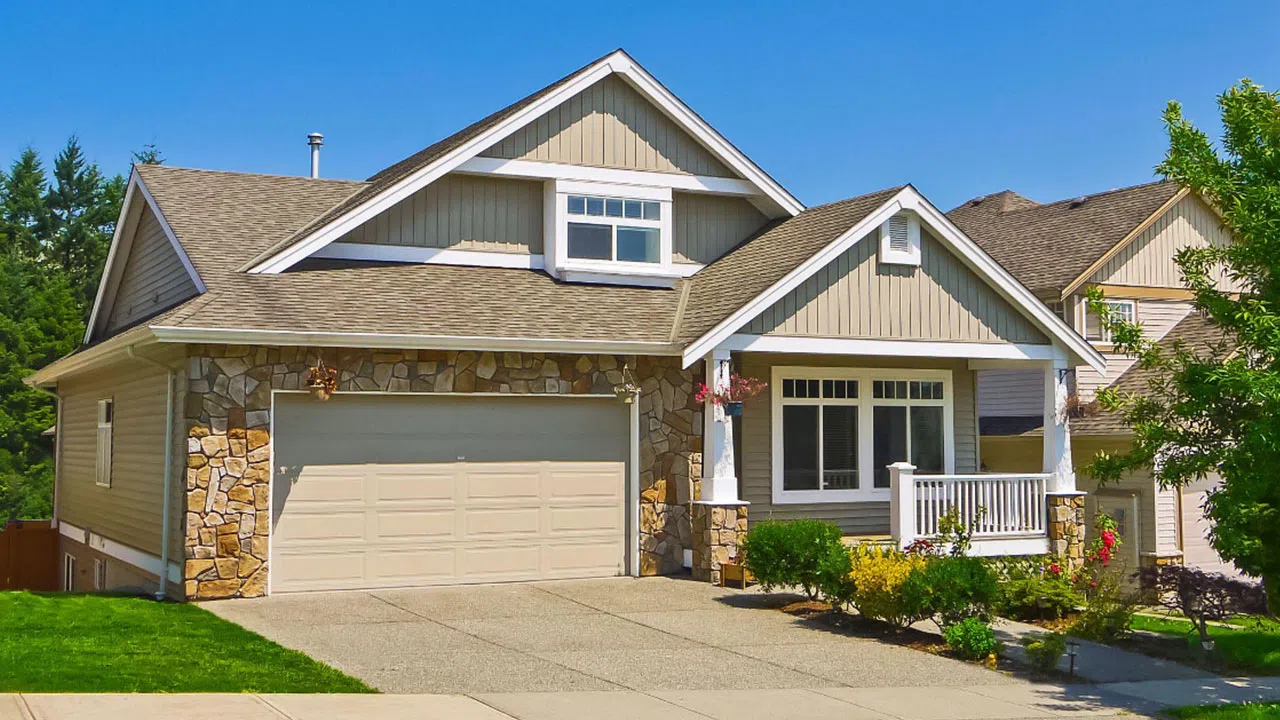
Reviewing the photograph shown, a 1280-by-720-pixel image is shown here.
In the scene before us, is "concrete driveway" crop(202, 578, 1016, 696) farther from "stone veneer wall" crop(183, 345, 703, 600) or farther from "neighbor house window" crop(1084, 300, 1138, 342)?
"neighbor house window" crop(1084, 300, 1138, 342)

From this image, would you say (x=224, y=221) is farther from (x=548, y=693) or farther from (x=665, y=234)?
(x=548, y=693)

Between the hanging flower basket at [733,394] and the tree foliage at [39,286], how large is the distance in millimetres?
27048

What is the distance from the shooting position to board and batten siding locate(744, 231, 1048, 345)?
16344 millimetres

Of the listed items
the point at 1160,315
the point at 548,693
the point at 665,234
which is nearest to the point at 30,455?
the point at 665,234

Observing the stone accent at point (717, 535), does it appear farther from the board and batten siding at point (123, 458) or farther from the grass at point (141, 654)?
the board and batten siding at point (123, 458)

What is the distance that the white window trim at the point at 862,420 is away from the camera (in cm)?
1772

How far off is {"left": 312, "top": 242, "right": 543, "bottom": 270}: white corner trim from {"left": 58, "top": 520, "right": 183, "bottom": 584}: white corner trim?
13.9ft

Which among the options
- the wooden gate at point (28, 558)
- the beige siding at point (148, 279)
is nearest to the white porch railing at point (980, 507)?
the beige siding at point (148, 279)

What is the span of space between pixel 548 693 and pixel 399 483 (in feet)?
19.6

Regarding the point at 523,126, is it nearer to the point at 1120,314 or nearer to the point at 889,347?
the point at 889,347

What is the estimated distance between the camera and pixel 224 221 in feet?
57.9

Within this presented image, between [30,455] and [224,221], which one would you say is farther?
[30,455]

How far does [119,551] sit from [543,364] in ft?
20.8

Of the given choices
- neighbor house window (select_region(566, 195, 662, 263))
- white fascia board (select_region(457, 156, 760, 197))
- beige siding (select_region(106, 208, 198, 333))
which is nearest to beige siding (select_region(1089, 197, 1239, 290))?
white fascia board (select_region(457, 156, 760, 197))
